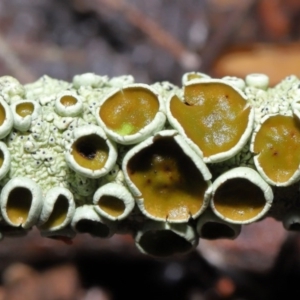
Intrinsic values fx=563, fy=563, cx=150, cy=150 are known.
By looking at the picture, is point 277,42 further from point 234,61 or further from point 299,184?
point 299,184

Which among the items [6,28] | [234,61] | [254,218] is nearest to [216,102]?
[254,218]

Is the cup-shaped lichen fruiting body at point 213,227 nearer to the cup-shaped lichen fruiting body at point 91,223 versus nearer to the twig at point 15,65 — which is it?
the cup-shaped lichen fruiting body at point 91,223

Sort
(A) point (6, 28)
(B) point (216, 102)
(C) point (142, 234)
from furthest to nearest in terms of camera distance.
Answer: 1. (A) point (6, 28)
2. (C) point (142, 234)
3. (B) point (216, 102)

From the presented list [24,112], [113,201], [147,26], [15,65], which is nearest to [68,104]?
[24,112]

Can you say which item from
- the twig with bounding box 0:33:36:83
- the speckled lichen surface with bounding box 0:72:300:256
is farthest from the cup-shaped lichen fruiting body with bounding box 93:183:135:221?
the twig with bounding box 0:33:36:83

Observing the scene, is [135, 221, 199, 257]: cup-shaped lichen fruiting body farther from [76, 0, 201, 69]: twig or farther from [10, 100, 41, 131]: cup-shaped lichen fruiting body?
[76, 0, 201, 69]: twig

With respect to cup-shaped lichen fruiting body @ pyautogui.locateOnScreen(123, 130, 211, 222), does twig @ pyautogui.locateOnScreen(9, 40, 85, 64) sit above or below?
above

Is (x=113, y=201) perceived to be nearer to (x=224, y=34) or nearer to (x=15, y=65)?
(x=15, y=65)
